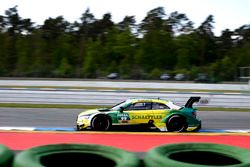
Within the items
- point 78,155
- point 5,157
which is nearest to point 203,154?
point 78,155

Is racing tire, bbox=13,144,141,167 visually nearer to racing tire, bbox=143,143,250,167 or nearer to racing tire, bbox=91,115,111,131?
racing tire, bbox=143,143,250,167

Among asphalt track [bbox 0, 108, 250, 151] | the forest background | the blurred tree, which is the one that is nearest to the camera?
asphalt track [bbox 0, 108, 250, 151]

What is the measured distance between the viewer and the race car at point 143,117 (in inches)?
392

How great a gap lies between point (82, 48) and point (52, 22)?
1709 cm

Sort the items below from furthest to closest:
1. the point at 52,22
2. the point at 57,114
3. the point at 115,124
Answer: the point at 52,22 → the point at 57,114 → the point at 115,124

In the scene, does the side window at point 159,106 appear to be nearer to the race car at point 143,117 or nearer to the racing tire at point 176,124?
the race car at point 143,117

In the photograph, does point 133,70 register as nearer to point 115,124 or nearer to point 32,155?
point 115,124

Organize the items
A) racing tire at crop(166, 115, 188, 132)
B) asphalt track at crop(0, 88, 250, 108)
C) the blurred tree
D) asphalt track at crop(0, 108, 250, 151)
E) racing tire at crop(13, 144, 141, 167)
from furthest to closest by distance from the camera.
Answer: the blurred tree → asphalt track at crop(0, 88, 250, 108) → racing tire at crop(166, 115, 188, 132) → asphalt track at crop(0, 108, 250, 151) → racing tire at crop(13, 144, 141, 167)

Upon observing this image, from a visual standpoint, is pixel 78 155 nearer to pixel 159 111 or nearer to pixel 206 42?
pixel 159 111

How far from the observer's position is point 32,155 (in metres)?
3.13

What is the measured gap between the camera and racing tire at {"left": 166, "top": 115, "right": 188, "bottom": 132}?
10047 millimetres

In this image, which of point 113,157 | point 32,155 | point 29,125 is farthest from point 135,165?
point 29,125

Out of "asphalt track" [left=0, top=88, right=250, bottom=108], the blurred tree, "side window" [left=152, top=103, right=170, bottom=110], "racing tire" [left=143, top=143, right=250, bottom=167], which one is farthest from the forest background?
"racing tire" [left=143, top=143, right=250, bottom=167]

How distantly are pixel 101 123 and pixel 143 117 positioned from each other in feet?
3.70
